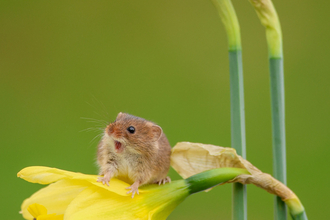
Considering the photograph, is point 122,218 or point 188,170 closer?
point 122,218

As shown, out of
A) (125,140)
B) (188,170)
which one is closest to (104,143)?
(125,140)

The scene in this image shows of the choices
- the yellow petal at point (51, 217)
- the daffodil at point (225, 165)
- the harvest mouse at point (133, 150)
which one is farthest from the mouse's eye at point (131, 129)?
the yellow petal at point (51, 217)

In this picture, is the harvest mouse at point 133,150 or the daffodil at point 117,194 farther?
the harvest mouse at point 133,150

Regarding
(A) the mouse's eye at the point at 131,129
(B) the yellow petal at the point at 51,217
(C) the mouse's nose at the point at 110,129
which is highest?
(C) the mouse's nose at the point at 110,129

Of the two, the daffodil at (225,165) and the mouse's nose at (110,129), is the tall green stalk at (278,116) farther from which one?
the mouse's nose at (110,129)

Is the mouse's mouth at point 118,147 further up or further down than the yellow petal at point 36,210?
further up

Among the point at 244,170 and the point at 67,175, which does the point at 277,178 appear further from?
the point at 67,175

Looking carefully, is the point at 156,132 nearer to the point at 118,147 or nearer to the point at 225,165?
the point at 118,147

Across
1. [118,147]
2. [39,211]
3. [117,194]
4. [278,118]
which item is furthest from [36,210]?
[278,118]
